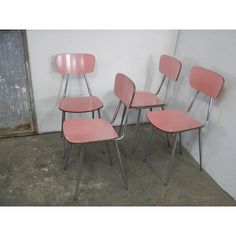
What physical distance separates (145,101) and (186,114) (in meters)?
0.38

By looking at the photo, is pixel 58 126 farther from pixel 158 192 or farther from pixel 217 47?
pixel 217 47

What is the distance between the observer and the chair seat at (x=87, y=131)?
5.80 ft

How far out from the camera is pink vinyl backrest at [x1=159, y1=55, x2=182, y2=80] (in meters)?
2.22

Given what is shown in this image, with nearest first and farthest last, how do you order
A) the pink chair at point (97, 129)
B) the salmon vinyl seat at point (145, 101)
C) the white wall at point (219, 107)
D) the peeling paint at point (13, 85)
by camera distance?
the pink chair at point (97, 129) → the white wall at point (219, 107) → the peeling paint at point (13, 85) → the salmon vinyl seat at point (145, 101)

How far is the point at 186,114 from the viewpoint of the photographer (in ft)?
7.24

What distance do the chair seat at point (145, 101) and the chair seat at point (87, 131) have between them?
41 cm

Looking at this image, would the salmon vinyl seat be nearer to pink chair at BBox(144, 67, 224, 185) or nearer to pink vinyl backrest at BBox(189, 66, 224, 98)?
pink chair at BBox(144, 67, 224, 185)

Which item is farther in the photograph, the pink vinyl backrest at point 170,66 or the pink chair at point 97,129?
the pink vinyl backrest at point 170,66

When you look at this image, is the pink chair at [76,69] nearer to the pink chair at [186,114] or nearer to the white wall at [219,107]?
the pink chair at [186,114]

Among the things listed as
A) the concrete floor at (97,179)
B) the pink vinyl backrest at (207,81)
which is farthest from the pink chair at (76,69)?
the pink vinyl backrest at (207,81)

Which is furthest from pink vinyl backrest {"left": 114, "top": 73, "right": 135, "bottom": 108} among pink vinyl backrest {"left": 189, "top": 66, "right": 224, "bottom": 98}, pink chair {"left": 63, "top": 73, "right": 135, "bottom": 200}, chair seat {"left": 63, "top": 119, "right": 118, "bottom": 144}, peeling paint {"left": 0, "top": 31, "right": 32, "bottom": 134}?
peeling paint {"left": 0, "top": 31, "right": 32, "bottom": 134}

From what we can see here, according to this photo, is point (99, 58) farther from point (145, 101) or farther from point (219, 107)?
point (219, 107)

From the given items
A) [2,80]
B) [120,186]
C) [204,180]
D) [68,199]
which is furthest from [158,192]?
[2,80]

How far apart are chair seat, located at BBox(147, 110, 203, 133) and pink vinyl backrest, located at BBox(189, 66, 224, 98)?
26 cm
